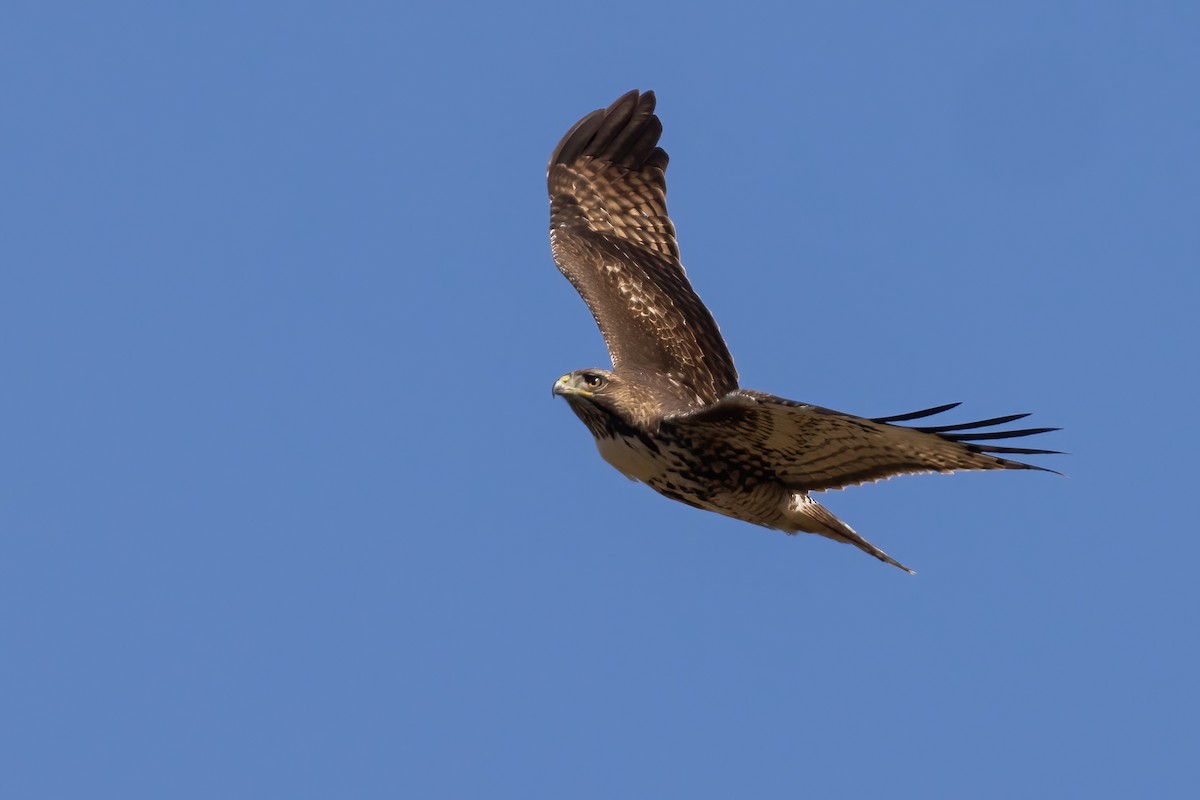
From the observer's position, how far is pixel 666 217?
1415 cm

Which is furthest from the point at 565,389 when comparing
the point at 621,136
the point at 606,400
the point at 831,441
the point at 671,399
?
the point at 621,136

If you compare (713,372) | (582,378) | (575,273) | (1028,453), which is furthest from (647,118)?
(1028,453)

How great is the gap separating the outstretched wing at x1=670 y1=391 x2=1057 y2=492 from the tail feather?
261mm

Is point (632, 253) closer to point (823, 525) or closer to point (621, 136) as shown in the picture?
point (621, 136)

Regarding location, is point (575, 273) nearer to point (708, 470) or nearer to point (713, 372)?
point (713, 372)

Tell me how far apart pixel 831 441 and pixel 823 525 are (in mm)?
1089

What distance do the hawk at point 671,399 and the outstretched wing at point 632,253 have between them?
0.01 meters

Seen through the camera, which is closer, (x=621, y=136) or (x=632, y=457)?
(x=632, y=457)

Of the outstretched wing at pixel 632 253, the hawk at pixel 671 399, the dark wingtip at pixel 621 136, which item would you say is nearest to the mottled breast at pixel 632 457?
the hawk at pixel 671 399

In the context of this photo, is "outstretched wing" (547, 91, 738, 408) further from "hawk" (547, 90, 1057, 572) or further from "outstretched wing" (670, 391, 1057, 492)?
"outstretched wing" (670, 391, 1057, 492)

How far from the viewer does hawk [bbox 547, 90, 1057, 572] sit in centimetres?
1038

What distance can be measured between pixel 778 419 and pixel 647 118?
4725 millimetres

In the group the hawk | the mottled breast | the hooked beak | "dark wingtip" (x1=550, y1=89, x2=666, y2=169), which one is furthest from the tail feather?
"dark wingtip" (x1=550, y1=89, x2=666, y2=169)

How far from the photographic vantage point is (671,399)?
11.6 metres
